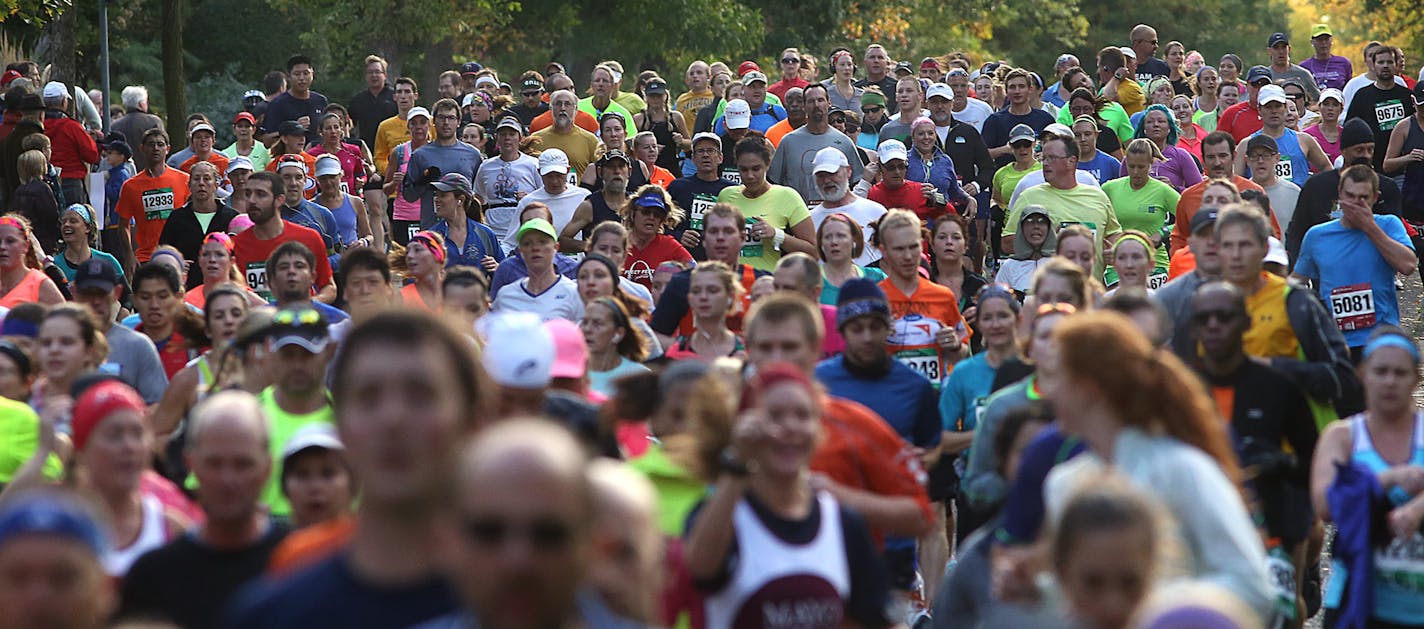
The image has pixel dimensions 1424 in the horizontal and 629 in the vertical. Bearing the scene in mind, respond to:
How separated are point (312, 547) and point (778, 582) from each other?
137 centimetres

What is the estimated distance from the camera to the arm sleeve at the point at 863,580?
501 centimetres

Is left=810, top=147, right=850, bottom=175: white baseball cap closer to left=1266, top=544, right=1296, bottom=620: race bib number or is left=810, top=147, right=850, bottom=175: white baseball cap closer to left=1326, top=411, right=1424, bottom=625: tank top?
left=1266, top=544, right=1296, bottom=620: race bib number

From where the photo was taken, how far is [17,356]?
27.1ft

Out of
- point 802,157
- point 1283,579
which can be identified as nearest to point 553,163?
point 802,157

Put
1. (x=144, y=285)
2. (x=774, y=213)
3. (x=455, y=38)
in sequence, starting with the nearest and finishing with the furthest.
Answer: (x=144, y=285), (x=774, y=213), (x=455, y=38)

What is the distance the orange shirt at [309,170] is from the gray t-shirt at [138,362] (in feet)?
25.7

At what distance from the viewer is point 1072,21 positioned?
48719 mm

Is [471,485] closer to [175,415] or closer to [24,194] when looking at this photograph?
[175,415]

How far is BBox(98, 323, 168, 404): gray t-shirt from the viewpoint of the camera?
9328 mm

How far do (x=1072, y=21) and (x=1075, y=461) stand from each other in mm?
45016

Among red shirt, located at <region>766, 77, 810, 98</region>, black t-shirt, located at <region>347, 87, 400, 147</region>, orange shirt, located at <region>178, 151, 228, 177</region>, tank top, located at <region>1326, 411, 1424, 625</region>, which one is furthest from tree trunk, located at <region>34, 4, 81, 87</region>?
tank top, located at <region>1326, 411, 1424, 625</region>

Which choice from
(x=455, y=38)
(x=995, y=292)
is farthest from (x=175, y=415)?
(x=455, y=38)

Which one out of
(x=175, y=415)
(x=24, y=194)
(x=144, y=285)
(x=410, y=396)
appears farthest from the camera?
(x=24, y=194)

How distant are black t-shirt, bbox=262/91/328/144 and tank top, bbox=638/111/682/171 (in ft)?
11.5
